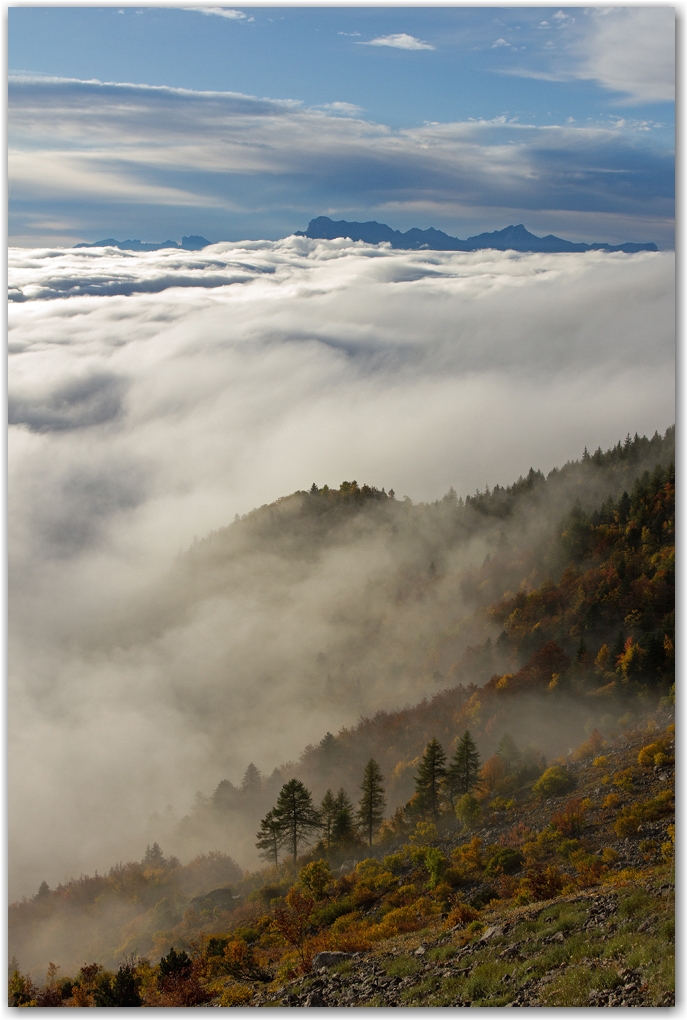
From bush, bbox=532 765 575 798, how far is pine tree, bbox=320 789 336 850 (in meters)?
3.77

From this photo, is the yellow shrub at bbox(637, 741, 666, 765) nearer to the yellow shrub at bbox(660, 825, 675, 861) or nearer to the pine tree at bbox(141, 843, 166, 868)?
the yellow shrub at bbox(660, 825, 675, 861)

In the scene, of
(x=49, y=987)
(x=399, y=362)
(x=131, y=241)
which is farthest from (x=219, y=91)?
(x=49, y=987)

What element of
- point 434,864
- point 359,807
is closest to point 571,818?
point 434,864

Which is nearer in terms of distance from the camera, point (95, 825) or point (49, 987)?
point (49, 987)

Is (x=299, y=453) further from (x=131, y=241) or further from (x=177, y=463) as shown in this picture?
(x=131, y=241)

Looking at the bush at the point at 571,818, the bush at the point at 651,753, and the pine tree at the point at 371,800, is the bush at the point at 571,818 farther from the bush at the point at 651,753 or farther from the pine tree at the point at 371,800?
the pine tree at the point at 371,800

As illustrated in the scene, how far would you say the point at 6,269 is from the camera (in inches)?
427

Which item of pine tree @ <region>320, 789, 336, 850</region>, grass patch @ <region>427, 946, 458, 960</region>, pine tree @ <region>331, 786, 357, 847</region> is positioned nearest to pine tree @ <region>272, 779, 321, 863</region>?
pine tree @ <region>320, 789, 336, 850</region>

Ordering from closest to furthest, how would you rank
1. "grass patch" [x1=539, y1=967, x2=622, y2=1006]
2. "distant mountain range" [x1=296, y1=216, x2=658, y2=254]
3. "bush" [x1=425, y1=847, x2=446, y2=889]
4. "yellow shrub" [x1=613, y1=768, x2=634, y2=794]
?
1. "grass patch" [x1=539, y1=967, x2=622, y2=1006]
2. "yellow shrub" [x1=613, y1=768, x2=634, y2=794]
3. "bush" [x1=425, y1=847, x2=446, y2=889]
4. "distant mountain range" [x1=296, y1=216, x2=658, y2=254]

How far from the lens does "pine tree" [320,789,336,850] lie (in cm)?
1239

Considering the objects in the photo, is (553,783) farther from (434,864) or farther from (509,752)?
(434,864)

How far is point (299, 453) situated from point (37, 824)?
32.1 ft

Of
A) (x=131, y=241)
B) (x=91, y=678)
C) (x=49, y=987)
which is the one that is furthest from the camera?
(x=91, y=678)

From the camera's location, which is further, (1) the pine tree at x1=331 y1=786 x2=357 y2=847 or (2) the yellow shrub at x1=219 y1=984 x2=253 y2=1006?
(1) the pine tree at x1=331 y1=786 x2=357 y2=847
